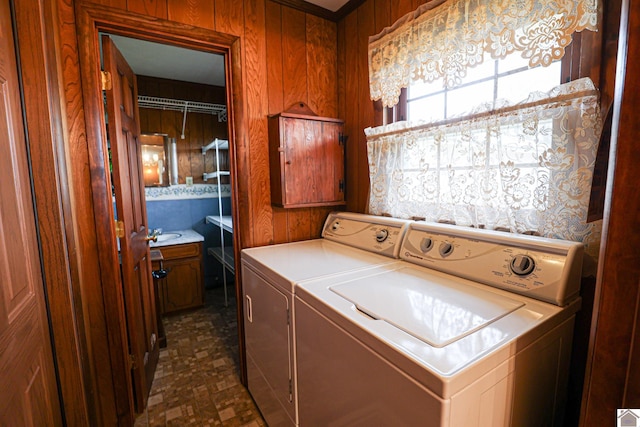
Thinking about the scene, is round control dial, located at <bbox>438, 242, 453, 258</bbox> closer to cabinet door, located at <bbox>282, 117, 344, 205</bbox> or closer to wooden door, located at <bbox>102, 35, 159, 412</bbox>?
cabinet door, located at <bbox>282, 117, 344, 205</bbox>

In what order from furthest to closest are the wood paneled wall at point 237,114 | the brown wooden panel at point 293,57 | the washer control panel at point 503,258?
the brown wooden panel at point 293,57
the wood paneled wall at point 237,114
the washer control panel at point 503,258

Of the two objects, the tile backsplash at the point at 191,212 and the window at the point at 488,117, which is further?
the tile backsplash at the point at 191,212

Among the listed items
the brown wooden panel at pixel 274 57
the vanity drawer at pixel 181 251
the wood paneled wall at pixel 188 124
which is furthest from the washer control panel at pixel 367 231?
the wood paneled wall at pixel 188 124

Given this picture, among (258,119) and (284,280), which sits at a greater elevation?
(258,119)

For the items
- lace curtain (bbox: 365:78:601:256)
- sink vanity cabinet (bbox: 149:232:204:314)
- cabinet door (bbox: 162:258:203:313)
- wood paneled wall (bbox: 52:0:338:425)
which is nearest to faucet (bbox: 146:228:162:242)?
sink vanity cabinet (bbox: 149:232:204:314)

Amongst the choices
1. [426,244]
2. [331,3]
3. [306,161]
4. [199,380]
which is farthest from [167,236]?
[426,244]

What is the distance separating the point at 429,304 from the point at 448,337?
20 centimetres

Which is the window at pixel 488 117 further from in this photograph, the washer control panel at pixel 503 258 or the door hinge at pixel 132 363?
the door hinge at pixel 132 363

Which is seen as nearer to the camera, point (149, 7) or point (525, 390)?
point (525, 390)

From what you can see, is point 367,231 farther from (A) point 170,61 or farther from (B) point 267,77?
(A) point 170,61

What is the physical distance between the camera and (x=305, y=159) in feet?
6.04

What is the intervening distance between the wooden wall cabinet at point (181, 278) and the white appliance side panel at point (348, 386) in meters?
2.06

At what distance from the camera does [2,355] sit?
76 centimetres

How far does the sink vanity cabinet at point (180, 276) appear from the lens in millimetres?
2787
